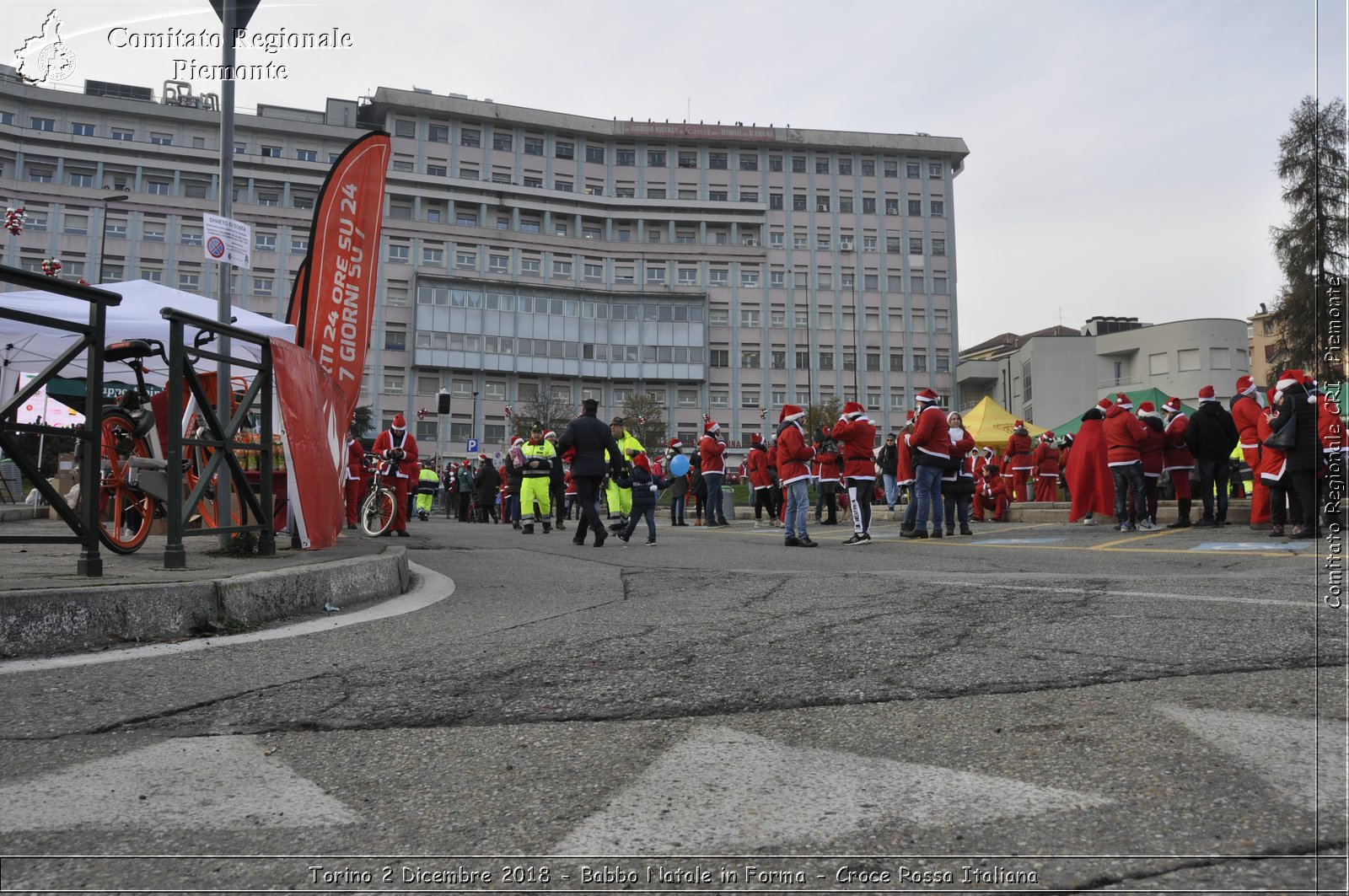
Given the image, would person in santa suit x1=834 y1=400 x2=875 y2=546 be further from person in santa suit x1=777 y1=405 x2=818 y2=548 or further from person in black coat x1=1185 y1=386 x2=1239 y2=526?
person in black coat x1=1185 y1=386 x2=1239 y2=526

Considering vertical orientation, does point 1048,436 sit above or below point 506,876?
above

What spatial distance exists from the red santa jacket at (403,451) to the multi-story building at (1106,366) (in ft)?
191

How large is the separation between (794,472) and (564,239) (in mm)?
67551

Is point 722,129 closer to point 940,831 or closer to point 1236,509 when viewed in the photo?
point 1236,509

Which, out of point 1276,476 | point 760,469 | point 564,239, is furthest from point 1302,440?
point 564,239

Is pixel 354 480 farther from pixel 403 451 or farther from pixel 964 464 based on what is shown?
pixel 964 464

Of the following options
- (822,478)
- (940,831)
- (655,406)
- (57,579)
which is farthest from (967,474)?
(655,406)

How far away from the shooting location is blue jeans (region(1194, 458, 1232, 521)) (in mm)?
13906

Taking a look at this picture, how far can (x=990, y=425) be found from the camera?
3056 centimetres

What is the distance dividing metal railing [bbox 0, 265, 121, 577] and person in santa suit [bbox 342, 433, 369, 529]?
421 inches

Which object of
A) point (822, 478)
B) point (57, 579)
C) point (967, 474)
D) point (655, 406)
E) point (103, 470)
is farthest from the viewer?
point (655, 406)

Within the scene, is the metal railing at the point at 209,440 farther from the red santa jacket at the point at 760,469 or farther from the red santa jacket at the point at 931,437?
the red santa jacket at the point at 760,469

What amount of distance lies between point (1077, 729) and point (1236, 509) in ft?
49.9

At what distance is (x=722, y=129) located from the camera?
81.9 metres
